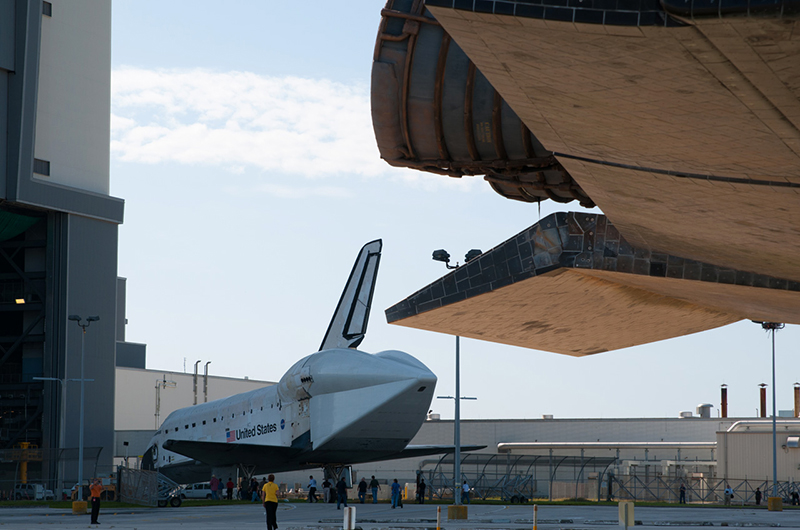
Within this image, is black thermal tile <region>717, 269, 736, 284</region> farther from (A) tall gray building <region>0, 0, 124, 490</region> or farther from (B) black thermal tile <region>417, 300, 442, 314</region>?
(A) tall gray building <region>0, 0, 124, 490</region>

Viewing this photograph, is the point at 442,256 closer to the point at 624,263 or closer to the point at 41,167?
the point at 624,263

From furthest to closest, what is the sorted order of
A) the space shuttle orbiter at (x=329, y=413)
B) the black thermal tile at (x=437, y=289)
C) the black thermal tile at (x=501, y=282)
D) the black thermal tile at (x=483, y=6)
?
the space shuttle orbiter at (x=329, y=413)
the black thermal tile at (x=437, y=289)
the black thermal tile at (x=501, y=282)
the black thermal tile at (x=483, y=6)

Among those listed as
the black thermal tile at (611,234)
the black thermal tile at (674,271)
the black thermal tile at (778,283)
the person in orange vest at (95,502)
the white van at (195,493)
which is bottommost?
the white van at (195,493)

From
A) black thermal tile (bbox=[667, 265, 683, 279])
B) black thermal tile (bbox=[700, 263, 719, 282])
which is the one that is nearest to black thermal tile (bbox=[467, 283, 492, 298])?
black thermal tile (bbox=[667, 265, 683, 279])

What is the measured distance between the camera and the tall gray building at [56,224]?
151 ft

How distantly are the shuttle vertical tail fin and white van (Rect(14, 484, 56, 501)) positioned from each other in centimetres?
1745

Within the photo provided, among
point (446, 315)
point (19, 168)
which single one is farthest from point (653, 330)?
point (19, 168)

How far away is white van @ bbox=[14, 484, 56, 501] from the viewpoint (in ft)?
147

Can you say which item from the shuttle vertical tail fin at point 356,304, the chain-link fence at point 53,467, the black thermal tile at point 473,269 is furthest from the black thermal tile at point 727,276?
the chain-link fence at point 53,467

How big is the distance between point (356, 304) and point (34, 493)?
65.5 feet

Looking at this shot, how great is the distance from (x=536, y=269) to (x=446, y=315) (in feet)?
12.7

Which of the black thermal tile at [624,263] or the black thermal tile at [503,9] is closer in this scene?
the black thermal tile at [503,9]

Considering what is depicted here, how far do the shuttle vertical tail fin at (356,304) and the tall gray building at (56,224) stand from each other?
15623mm

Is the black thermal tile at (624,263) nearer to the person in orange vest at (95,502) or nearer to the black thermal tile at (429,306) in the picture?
the black thermal tile at (429,306)
